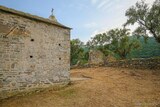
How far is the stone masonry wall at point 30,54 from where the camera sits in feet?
34.1

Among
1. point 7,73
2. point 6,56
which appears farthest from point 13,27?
point 7,73

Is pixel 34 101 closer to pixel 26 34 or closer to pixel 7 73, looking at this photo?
pixel 7 73

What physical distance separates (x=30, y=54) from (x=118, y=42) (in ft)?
105

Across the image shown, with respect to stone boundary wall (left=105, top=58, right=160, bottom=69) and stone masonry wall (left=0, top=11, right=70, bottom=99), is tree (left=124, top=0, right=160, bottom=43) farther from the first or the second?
stone masonry wall (left=0, top=11, right=70, bottom=99)

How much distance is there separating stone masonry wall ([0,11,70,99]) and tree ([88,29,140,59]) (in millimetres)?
27833

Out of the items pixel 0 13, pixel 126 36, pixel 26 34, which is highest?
pixel 126 36

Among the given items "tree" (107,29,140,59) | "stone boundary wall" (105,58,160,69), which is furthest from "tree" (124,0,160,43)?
"tree" (107,29,140,59)

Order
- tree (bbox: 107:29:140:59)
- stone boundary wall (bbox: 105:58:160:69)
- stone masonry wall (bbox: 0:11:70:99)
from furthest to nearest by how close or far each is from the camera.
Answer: tree (bbox: 107:29:140:59)
stone boundary wall (bbox: 105:58:160:69)
stone masonry wall (bbox: 0:11:70:99)

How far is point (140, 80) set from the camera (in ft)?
50.3

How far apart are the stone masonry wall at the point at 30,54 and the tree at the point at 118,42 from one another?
27.8 metres

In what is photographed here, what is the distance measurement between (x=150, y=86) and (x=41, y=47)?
8.64m

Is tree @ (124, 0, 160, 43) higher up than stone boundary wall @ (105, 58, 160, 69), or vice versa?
tree @ (124, 0, 160, 43)

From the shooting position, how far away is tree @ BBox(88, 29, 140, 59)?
39.4 metres

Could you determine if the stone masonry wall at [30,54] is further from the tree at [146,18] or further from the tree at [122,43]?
the tree at [122,43]
